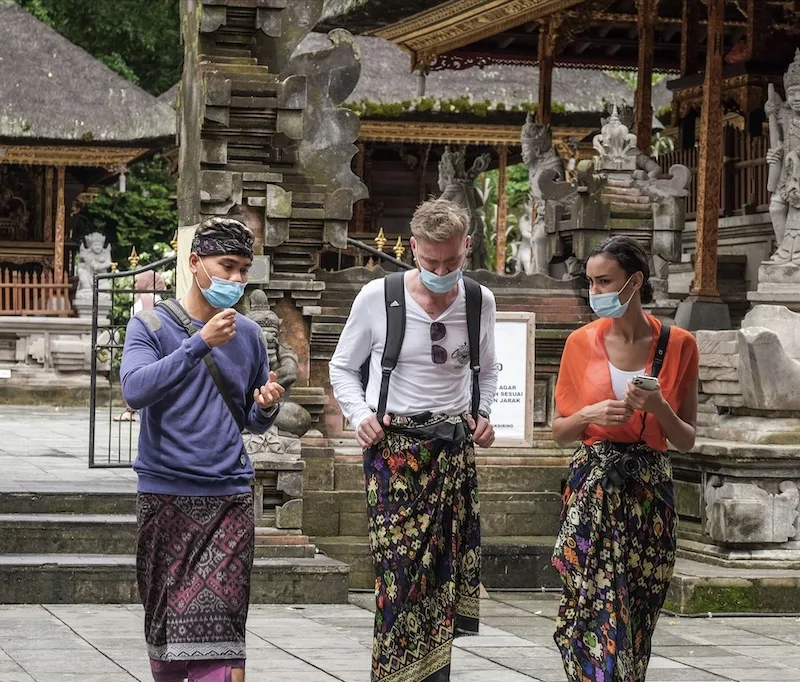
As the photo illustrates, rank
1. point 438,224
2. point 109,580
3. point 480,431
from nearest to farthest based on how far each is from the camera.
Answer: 1. point 438,224
2. point 480,431
3. point 109,580

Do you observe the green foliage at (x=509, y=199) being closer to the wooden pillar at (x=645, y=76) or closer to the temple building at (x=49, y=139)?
the temple building at (x=49, y=139)

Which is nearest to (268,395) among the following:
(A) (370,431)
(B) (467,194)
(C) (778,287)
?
(A) (370,431)

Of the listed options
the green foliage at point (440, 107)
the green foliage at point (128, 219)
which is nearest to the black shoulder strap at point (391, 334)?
A: the green foliage at point (440, 107)

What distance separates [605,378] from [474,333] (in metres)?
0.54

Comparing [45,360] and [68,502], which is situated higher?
[45,360]

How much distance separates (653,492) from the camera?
243 inches

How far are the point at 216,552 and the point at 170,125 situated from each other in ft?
75.0

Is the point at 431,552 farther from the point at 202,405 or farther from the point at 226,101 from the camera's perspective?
the point at 226,101

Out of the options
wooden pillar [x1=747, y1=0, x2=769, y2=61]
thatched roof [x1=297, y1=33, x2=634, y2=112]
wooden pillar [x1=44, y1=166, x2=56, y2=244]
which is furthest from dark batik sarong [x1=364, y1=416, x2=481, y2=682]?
wooden pillar [x1=44, y1=166, x2=56, y2=244]

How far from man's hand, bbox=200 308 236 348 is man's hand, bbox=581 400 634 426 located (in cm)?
128

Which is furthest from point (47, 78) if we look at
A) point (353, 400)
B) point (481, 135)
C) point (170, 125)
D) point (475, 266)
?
point (353, 400)

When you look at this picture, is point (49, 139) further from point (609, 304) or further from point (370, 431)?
point (609, 304)

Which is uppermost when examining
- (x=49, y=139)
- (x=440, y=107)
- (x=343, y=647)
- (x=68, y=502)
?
(x=440, y=107)

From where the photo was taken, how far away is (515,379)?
1140cm
